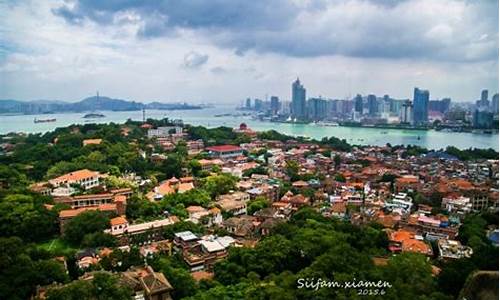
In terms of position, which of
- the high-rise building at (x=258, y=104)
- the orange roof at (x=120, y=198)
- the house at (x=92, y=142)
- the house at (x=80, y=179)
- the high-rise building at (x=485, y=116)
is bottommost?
the orange roof at (x=120, y=198)

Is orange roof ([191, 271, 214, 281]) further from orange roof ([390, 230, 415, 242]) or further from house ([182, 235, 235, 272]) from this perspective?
orange roof ([390, 230, 415, 242])

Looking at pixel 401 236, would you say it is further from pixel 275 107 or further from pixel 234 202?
pixel 275 107

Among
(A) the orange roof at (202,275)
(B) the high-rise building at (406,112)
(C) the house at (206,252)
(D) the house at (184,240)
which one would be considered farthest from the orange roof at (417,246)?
(B) the high-rise building at (406,112)

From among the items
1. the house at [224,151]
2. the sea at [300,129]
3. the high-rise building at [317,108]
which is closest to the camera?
the high-rise building at [317,108]

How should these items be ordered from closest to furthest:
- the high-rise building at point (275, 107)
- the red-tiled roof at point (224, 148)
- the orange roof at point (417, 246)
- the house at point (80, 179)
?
1. the orange roof at point (417, 246)
2. the house at point (80, 179)
3. the high-rise building at point (275, 107)
4. the red-tiled roof at point (224, 148)

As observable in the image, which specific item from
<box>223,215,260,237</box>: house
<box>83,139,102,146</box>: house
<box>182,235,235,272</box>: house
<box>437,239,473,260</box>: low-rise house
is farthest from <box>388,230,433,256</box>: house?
<box>83,139,102,146</box>: house

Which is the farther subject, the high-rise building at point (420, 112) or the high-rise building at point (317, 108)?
the high-rise building at point (420, 112)

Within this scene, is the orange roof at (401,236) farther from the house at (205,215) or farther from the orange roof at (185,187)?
the orange roof at (185,187)

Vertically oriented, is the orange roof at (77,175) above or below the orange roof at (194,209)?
above
